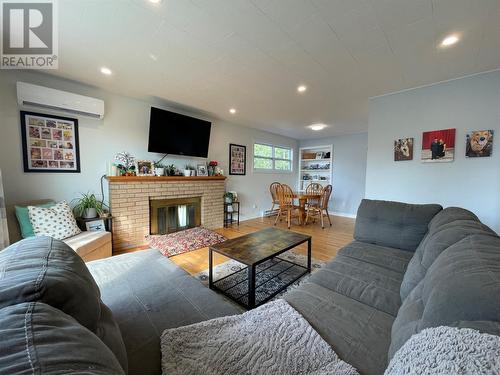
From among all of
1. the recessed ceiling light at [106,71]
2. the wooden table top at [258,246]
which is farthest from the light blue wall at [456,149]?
the recessed ceiling light at [106,71]

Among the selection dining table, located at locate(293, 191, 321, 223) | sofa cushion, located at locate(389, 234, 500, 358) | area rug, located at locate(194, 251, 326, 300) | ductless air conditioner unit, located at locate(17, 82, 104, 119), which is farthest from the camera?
dining table, located at locate(293, 191, 321, 223)

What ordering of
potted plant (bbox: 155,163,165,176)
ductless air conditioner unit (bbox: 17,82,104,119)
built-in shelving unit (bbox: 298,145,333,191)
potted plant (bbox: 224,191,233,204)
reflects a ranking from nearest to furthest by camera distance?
ductless air conditioner unit (bbox: 17,82,104,119)
potted plant (bbox: 155,163,165,176)
potted plant (bbox: 224,191,233,204)
built-in shelving unit (bbox: 298,145,333,191)

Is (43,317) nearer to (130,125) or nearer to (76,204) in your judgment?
(76,204)

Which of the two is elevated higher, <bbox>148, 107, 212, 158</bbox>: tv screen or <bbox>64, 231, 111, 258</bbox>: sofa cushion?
<bbox>148, 107, 212, 158</bbox>: tv screen

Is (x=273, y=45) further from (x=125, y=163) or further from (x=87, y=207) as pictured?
(x=87, y=207)

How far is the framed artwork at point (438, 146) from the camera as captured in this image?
2568mm

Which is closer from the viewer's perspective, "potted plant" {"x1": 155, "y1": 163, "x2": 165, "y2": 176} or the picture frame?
the picture frame

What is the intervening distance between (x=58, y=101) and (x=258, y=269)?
10.6ft

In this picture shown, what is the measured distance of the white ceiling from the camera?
1502 mm

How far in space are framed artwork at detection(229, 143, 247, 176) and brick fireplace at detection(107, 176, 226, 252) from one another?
99cm

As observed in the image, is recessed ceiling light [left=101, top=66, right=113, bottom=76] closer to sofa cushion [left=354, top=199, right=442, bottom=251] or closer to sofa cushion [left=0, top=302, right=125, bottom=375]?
sofa cushion [left=0, top=302, right=125, bottom=375]

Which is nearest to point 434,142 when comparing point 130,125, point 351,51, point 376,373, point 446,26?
point 446,26

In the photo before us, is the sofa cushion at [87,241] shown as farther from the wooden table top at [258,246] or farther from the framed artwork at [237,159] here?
the framed artwork at [237,159]

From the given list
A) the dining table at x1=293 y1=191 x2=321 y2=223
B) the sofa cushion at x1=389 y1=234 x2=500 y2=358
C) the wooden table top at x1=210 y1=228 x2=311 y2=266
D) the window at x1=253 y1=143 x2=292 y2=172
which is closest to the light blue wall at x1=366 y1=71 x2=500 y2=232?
the dining table at x1=293 y1=191 x2=321 y2=223
